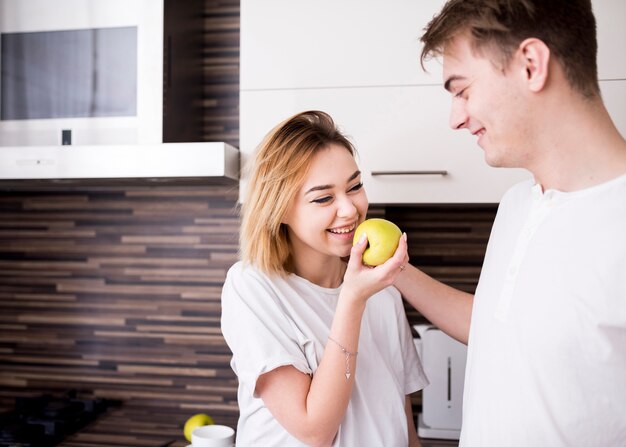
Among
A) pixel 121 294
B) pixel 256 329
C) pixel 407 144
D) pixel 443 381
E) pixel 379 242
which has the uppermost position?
pixel 407 144

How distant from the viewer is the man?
85cm

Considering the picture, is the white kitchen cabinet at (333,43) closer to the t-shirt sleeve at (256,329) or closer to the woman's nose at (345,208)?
the woman's nose at (345,208)

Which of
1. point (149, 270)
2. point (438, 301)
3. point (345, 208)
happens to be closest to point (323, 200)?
point (345, 208)

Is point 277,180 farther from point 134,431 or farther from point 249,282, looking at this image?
point 134,431

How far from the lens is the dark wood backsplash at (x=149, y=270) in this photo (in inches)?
78.2

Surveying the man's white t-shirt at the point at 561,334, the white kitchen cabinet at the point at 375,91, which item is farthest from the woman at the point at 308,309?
the white kitchen cabinet at the point at 375,91

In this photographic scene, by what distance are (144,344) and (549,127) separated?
1.62 meters

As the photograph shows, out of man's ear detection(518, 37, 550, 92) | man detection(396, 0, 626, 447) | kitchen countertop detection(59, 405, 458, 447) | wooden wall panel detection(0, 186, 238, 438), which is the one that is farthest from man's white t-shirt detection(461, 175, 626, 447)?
wooden wall panel detection(0, 186, 238, 438)

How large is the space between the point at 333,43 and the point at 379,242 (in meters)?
0.74

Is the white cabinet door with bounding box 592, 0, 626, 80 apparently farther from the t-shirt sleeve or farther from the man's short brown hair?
the t-shirt sleeve

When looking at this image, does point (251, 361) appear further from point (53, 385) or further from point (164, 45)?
point (53, 385)

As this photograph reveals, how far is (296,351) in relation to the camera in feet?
3.62

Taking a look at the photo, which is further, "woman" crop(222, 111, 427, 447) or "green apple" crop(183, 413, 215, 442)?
"green apple" crop(183, 413, 215, 442)

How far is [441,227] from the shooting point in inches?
77.8
